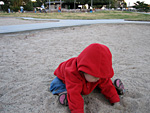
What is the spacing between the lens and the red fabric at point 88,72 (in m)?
1.35

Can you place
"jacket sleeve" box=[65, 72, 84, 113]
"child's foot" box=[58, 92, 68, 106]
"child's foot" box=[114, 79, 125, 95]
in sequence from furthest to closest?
"child's foot" box=[114, 79, 125, 95]
"child's foot" box=[58, 92, 68, 106]
"jacket sleeve" box=[65, 72, 84, 113]

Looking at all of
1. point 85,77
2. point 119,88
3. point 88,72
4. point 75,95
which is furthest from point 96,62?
point 119,88

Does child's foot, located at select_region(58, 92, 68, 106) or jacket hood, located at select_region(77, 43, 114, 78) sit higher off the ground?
jacket hood, located at select_region(77, 43, 114, 78)

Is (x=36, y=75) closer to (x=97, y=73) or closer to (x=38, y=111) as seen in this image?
(x=38, y=111)

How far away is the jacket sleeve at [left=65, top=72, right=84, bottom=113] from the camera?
1.49 metres

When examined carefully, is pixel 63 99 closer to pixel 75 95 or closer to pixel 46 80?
pixel 75 95

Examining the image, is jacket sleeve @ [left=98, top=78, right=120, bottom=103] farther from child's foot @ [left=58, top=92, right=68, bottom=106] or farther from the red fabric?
child's foot @ [left=58, top=92, right=68, bottom=106]

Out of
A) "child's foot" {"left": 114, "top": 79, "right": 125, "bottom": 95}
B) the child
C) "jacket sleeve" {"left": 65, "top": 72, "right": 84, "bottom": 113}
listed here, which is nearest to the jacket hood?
the child

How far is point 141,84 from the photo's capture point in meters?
2.15

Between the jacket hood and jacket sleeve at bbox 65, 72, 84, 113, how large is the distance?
235 millimetres

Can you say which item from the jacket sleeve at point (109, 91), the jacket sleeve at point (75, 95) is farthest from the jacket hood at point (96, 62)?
the jacket sleeve at point (109, 91)

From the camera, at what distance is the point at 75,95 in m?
1.52

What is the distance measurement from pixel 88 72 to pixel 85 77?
0.18 meters

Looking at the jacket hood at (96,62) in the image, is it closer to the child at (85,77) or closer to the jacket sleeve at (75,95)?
the child at (85,77)
